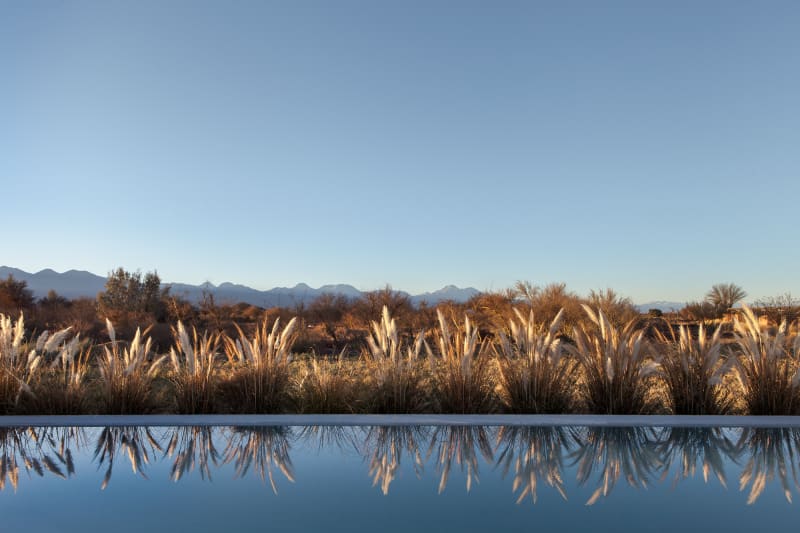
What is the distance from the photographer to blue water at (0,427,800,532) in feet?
8.06

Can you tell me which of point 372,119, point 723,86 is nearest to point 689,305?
point 723,86

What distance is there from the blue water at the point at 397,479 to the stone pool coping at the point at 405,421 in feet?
0.33

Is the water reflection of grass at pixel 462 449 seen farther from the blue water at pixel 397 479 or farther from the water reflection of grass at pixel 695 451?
the water reflection of grass at pixel 695 451

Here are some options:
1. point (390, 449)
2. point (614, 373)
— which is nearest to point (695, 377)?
point (614, 373)

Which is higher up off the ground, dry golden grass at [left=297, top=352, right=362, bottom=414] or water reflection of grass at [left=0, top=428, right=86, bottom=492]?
dry golden grass at [left=297, top=352, right=362, bottom=414]

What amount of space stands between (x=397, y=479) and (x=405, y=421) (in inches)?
47.2

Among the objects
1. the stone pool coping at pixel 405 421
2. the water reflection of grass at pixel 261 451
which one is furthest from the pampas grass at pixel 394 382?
the water reflection of grass at pixel 261 451

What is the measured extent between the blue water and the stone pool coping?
100 mm

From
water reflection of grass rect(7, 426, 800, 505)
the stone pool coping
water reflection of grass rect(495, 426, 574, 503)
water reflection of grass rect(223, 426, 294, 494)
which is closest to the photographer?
water reflection of grass rect(495, 426, 574, 503)

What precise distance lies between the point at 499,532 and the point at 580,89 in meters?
11.6

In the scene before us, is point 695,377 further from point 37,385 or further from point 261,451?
point 37,385

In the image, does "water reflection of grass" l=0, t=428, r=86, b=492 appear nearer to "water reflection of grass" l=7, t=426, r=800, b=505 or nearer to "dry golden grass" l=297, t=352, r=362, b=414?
"water reflection of grass" l=7, t=426, r=800, b=505

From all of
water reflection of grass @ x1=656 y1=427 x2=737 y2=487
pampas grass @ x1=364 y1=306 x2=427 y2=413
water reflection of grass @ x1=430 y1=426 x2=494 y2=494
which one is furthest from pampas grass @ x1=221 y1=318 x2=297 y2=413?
water reflection of grass @ x1=656 y1=427 x2=737 y2=487

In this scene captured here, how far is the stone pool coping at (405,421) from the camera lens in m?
4.14
